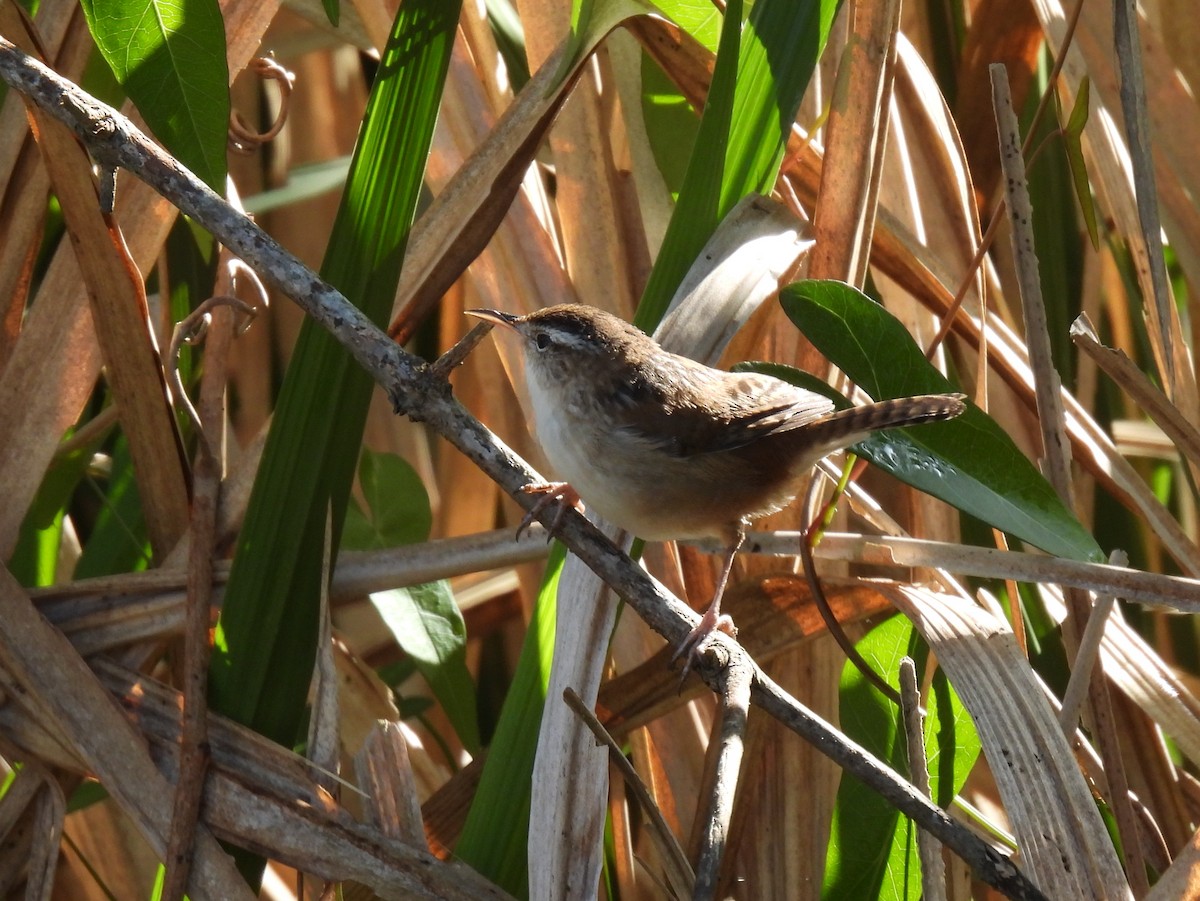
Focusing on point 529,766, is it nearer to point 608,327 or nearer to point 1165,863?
point 608,327

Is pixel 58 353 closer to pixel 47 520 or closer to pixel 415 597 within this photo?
pixel 47 520

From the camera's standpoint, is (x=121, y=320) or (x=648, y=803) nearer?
(x=648, y=803)

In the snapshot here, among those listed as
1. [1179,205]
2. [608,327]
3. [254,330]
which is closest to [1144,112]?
[1179,205]

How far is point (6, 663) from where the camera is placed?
1.86m

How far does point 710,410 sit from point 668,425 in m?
0.08

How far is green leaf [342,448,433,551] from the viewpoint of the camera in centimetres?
252

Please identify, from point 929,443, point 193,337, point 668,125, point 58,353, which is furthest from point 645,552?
point 58,353

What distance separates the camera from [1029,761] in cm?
167

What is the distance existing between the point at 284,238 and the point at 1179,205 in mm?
2534

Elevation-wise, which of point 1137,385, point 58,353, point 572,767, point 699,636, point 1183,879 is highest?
point 58,353

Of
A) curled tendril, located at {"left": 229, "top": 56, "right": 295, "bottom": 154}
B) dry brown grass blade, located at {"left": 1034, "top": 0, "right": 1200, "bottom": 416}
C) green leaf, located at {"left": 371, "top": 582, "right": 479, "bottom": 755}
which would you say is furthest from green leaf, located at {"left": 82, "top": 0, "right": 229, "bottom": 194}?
dry brown grass blade, located at {"left": 1034, "top": 0, "right": 1200, "bottom": 416}

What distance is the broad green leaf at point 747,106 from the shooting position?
6.01 ft

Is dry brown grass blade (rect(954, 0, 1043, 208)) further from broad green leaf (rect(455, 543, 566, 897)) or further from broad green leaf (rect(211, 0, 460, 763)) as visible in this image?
broad green leaf (rect(455, 543, 566, 897))

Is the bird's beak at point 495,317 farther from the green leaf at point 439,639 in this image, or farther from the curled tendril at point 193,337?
the green leaf at point 439,639
